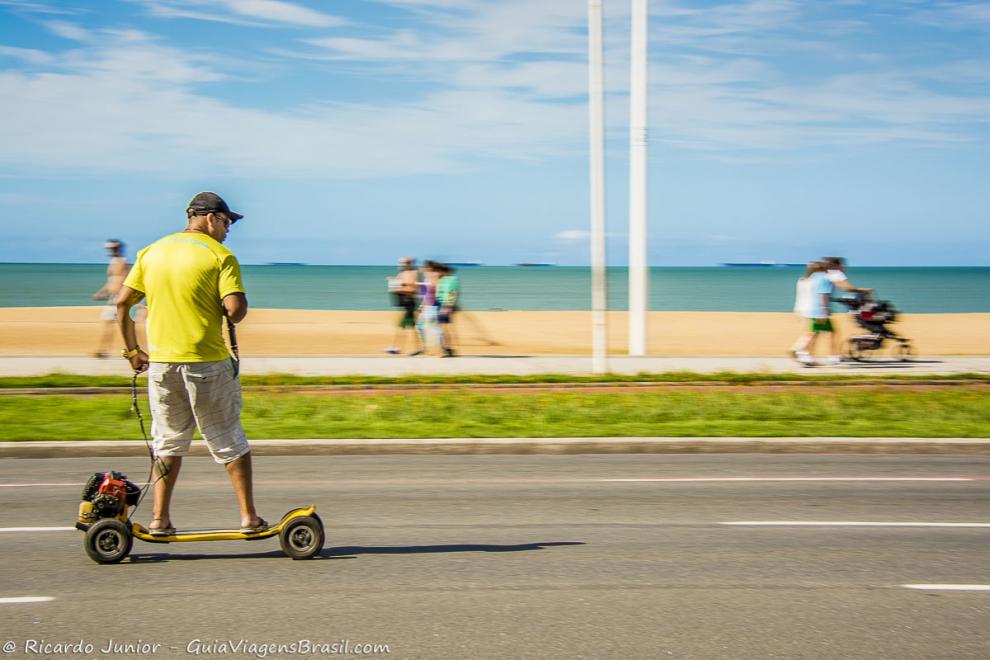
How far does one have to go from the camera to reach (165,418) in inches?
232

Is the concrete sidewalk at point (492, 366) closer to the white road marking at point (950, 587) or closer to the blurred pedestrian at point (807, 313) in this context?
the blurred pedestrian at point (807, 313)

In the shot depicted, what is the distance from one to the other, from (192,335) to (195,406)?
395mm

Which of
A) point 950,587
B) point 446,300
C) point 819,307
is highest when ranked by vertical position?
point 446,300

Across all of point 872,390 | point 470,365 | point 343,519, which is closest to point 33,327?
point 470,365

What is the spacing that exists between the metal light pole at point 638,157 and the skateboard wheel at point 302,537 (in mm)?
13626

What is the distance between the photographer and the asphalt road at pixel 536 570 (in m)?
4.77

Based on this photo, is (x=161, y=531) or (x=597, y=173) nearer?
(x=161, y=531)

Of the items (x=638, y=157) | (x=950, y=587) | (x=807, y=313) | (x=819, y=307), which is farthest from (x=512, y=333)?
(x=950, y=587)

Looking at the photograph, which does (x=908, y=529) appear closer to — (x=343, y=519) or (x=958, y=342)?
(x=343, y=519)

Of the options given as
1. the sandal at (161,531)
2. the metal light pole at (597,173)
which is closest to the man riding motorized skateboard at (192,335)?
the sandal at (161,531)

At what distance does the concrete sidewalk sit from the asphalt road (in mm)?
7749

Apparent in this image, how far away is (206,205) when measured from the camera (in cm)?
584

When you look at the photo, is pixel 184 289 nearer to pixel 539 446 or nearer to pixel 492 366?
pixel 539 446

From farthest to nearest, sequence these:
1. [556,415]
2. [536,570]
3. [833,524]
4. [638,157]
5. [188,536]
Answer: [638,157] < [556,415] < [833,524] < [188,536] < [536,570]
